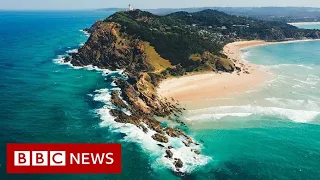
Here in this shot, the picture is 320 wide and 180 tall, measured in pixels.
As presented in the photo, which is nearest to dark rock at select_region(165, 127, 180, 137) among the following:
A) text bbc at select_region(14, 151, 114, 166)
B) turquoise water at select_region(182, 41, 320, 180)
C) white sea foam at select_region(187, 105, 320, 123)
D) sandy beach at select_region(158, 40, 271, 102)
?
turquoise water at select_region(182, 41, 320, 180)

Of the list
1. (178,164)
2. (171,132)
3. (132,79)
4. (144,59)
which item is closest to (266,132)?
(171,132)

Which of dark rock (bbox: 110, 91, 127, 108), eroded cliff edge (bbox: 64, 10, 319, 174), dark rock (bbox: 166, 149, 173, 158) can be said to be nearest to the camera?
dark rock (bbox: 166, 149, 173, 158)

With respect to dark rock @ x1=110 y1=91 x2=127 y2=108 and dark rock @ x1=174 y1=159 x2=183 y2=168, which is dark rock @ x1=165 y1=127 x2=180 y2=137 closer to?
dark rock @ x1=174 y1=159 x2=183 y2=168

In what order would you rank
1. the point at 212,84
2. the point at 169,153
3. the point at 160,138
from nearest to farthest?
the point at 169,153
the point at 160,138
the point at 212,84

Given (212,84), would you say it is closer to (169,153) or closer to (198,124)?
(198,124)

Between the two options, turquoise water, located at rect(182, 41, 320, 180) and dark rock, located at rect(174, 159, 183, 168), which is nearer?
dark rock, located at rect(174, 159, 183, 168)

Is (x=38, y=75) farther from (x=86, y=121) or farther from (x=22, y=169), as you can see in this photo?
(x=22, y=169)

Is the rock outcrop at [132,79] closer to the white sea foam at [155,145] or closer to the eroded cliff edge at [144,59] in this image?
the eroded cliff edge at [144,59]
